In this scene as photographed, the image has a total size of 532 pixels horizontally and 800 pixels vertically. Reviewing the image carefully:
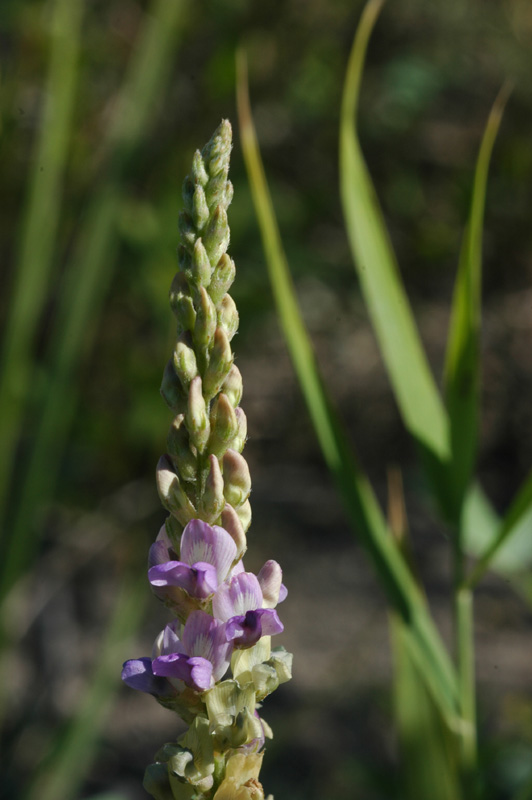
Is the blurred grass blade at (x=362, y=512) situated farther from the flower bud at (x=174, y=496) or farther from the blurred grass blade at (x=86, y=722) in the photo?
the blurred grass blade at (x=86, y=722)

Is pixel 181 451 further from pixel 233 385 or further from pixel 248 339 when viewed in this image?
pixel 248 339

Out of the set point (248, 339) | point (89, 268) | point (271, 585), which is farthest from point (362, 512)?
point (248, 339)

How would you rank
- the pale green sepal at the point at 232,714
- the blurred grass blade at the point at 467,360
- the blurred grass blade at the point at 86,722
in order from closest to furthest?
the pale green sepal at the point at 232,714, the blurred grass blade at the point at 467,360, the blurred grass blade at the point at 86,722

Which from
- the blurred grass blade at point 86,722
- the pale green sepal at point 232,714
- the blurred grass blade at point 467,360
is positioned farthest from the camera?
the blurred grass blade at point 86,722

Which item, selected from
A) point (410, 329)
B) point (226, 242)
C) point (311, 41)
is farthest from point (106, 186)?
point (311, 41)

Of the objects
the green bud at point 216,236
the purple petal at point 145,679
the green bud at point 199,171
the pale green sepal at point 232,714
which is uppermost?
Answer: the green bud at point 199,171

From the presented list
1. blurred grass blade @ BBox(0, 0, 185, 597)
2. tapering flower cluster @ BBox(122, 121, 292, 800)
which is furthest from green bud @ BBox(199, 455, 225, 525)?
blurred grass blade @ BBox(0, 0, 185, 597)

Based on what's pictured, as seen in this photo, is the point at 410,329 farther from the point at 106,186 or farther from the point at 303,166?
the point at 303,166

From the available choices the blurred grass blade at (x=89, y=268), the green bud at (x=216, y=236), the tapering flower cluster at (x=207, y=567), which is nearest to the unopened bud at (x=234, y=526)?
the tapering flower cluster at (x=207, y=567)
